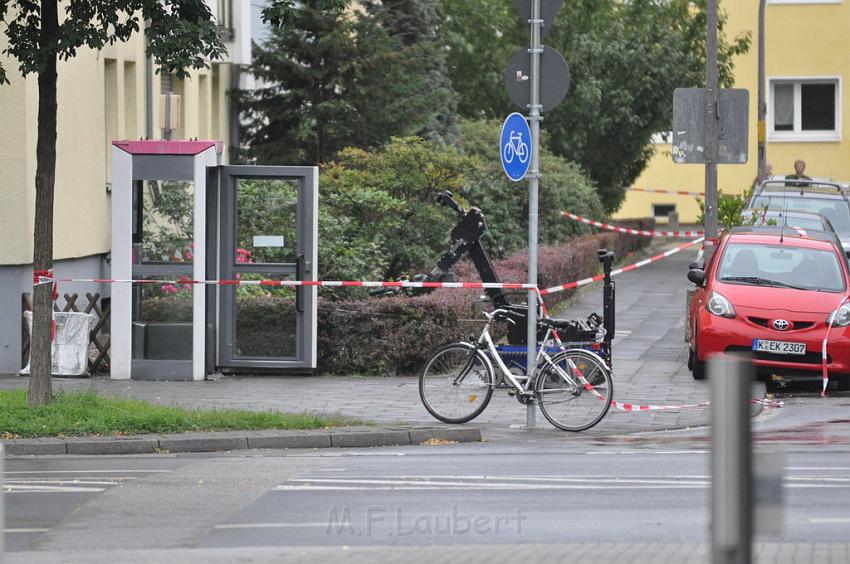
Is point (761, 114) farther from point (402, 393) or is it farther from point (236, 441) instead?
point (236, 441)

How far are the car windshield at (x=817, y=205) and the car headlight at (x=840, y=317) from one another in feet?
31.0

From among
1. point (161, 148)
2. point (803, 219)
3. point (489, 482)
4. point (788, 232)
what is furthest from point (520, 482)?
point (803, 219)

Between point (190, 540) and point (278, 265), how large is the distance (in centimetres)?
900

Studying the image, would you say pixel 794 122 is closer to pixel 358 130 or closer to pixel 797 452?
pixel 358 130

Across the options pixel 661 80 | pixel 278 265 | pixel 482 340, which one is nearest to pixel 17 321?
pixel 278 265

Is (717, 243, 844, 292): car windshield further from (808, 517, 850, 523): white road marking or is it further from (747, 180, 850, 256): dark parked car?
(808, 517, 850, 523): white road marking

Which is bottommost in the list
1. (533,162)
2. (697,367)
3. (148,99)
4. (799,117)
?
(697,367)

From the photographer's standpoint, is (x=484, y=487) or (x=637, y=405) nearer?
(x=484, y=487)

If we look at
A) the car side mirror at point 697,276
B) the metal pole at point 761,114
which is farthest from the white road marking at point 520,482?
the metal pole at point 761,114

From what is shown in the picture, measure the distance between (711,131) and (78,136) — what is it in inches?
322

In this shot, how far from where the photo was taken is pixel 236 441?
12.0 m

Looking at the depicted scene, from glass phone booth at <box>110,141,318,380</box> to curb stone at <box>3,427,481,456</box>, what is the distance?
4311mm

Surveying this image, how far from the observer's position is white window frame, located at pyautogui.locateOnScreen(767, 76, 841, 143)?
45.0 meters

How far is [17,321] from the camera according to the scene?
16.9 meters
